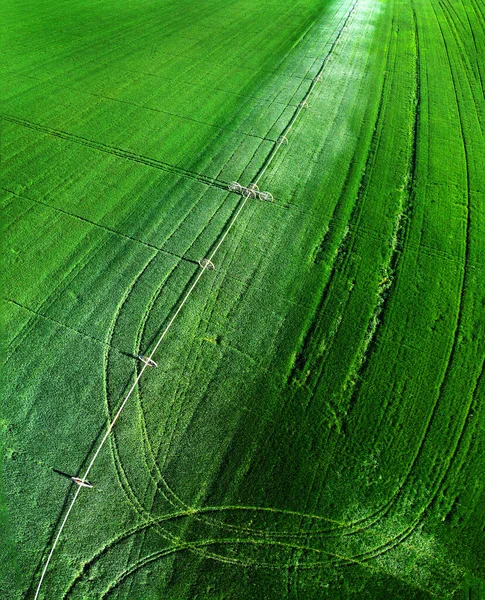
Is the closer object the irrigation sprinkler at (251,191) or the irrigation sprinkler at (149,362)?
the irrigation sprinkler at (149,362)

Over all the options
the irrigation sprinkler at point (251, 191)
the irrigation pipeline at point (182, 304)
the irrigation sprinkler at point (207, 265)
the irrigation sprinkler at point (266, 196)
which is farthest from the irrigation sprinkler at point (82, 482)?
the irrigation sprinkler at point (266, 196)

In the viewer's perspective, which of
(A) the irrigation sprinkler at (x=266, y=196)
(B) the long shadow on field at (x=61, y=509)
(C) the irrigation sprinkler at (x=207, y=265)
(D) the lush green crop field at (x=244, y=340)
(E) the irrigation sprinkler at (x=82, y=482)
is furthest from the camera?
(A) the irrigation sprinkler at (x=266, y=196)

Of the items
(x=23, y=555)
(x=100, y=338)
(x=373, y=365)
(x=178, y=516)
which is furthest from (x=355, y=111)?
(x=23, y=555)

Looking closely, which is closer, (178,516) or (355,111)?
(178,516)

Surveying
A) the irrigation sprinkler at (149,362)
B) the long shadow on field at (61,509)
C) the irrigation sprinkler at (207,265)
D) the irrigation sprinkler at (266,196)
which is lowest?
the long shadow on field at (61,509)

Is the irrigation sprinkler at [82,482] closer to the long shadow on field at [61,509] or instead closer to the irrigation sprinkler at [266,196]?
the long shadow on field at [61,509]

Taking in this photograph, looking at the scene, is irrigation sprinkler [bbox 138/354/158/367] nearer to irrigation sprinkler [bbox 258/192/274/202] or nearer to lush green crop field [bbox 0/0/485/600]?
lush green crop field [bbox 0/0/485/600]

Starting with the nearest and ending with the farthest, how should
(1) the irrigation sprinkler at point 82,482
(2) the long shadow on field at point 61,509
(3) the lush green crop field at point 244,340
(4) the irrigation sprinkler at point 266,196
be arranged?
(2) the long shadow on field at point 61,509 < (3) the lush green crop field at point 244,340 < (1) the irrigation sprinkler at point 82,482 < (4) the irrigation sprinkler at point 266,196

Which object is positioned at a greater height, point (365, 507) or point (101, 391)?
point (101, 391)

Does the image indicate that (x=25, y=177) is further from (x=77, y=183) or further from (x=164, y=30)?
(x=164, y=30)
